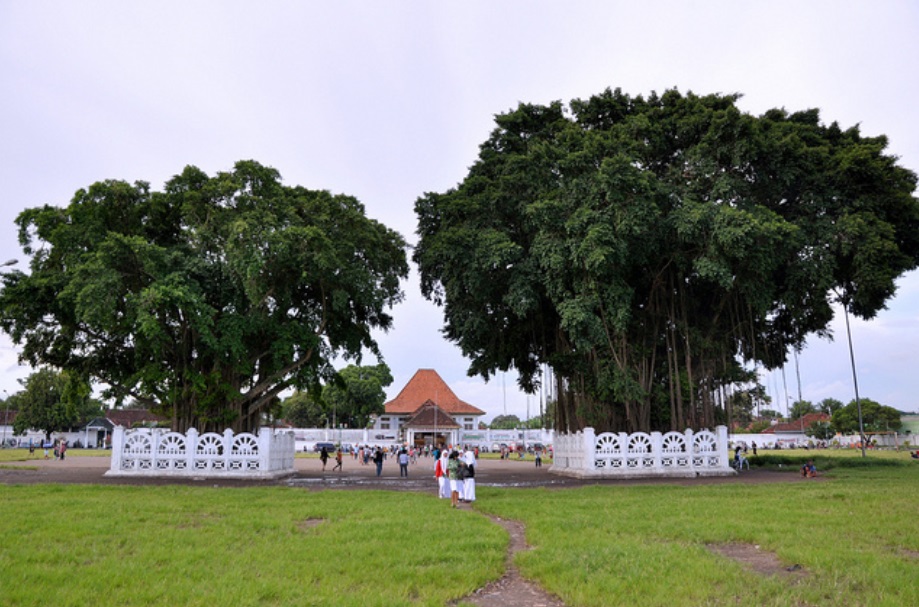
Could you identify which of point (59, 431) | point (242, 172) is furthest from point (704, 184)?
point (59, 431)

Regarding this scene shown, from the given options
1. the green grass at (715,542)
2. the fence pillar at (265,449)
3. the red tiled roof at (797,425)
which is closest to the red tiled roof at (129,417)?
the fence pillar at (265,449)

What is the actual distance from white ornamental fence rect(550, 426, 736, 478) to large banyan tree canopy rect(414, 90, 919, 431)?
1.19 metres

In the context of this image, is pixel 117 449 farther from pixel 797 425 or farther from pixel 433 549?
pixel 797 425

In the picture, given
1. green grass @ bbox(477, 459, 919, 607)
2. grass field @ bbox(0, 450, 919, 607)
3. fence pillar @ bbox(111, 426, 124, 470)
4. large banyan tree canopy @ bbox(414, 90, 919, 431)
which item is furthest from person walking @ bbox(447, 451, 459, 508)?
fence pillar @ bbox(111, 426, 124, 470)

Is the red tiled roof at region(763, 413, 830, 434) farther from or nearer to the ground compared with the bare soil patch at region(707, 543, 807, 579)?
farther from the ground

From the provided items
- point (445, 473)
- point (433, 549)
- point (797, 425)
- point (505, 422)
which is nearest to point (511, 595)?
point (433, 549)

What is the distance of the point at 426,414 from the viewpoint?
56250mm

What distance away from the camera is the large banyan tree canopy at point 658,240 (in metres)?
19.4

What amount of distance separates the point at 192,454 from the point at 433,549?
612 inches

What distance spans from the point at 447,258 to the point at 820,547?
1541 cm

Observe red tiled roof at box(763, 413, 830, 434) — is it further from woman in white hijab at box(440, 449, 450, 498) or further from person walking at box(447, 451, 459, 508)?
person walking at box(447, 451, 459, 508)

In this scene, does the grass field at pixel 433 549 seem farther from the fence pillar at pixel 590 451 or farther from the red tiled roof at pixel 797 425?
the red tiled roof at pixel 797 425

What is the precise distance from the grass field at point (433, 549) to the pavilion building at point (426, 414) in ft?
139

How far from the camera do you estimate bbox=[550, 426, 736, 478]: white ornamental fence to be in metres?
21.2
